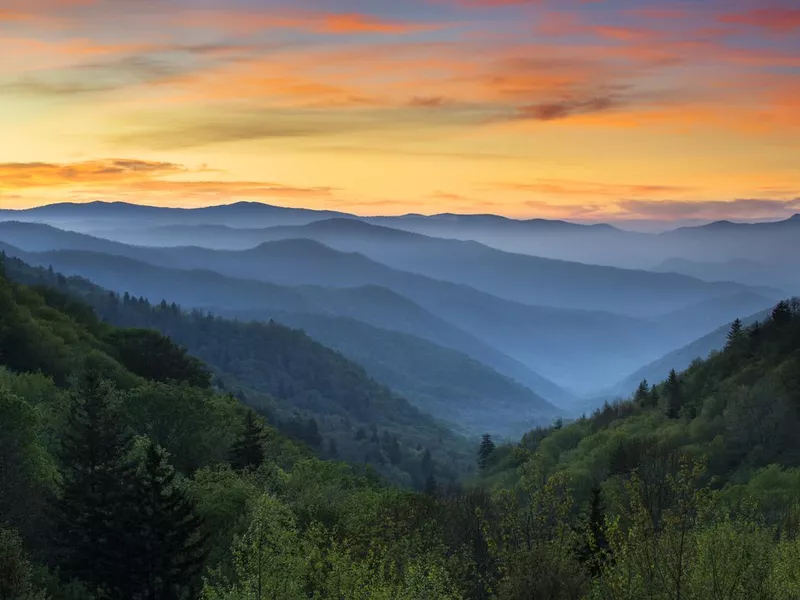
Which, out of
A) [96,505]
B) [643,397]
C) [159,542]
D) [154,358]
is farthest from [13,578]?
[643,397]

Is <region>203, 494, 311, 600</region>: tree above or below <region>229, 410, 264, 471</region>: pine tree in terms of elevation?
above

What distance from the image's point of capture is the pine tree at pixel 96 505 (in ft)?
125

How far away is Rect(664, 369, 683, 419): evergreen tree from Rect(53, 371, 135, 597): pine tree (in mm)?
105557

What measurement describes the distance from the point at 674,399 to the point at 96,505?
113553 mm

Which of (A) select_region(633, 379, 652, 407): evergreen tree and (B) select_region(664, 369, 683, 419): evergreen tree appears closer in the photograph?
(B) select_region(664, 369, 683, 419): evergreen tree

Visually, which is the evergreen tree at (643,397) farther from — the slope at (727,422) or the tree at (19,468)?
the tree at (19,468)

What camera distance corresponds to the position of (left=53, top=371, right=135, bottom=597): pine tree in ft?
125

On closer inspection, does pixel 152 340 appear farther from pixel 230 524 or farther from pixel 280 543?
pixel 280 543

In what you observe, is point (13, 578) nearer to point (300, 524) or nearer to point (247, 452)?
point (300, 524)

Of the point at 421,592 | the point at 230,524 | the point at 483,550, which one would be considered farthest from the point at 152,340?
the point at 421,592

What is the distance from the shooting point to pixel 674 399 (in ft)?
444

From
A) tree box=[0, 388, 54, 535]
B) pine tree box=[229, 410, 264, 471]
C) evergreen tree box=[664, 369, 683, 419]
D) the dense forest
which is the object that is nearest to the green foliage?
the dense forest

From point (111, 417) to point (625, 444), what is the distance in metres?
74.7

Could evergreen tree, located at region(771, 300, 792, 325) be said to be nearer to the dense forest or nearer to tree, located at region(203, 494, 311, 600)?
the dense forest
